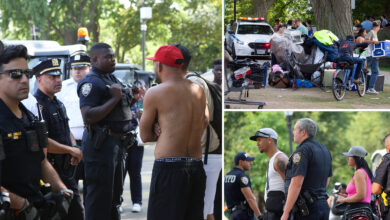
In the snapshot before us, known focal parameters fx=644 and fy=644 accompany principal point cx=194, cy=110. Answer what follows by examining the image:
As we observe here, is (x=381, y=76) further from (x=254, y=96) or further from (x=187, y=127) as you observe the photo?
(x=187, y=127)

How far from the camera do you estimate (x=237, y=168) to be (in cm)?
819

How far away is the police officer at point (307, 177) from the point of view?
20.8ft

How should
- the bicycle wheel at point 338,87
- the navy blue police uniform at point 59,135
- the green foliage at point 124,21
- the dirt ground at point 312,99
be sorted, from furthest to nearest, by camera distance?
the green foliage at point 124,21 < the bicycle wheel at point 338,87 < the dirt ground at point 312,99 < the navy blue police uniform at point 59,135

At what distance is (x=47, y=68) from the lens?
249 inches

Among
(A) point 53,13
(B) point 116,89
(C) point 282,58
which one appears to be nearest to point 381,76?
(C) point 282,58

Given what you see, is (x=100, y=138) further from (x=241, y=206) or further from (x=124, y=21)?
(x=124, y=21)

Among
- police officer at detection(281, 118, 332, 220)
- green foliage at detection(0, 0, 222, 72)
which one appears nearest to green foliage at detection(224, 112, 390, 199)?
green foliage at detection(0, 0, 222, 72)

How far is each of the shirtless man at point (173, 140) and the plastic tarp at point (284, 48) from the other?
7.24m

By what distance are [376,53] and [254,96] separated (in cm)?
457

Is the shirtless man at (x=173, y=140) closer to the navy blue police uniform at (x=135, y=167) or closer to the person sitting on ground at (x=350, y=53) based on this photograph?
the navy blue police uniform at (x=135, y=167)

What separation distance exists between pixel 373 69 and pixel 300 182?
6247 mm

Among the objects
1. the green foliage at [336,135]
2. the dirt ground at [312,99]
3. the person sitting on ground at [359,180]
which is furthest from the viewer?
the green foliage at [336,135]

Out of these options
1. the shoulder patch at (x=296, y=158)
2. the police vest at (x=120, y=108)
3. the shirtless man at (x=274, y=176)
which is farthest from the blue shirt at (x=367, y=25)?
the police vest at (x=120, y=108)

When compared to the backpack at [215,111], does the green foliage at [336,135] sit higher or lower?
lower
